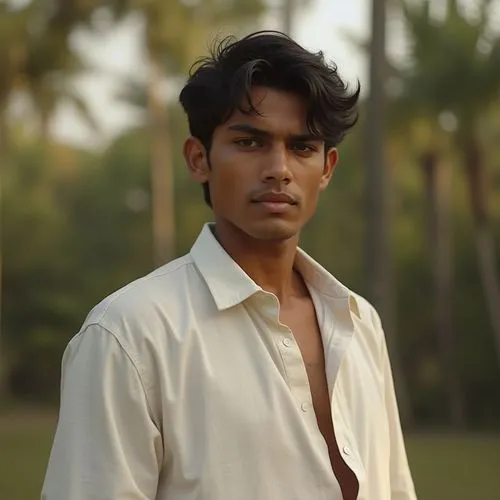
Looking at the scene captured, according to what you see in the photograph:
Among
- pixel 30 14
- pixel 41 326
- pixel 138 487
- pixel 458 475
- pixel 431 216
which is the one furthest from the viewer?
pixel 41 326

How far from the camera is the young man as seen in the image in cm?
235

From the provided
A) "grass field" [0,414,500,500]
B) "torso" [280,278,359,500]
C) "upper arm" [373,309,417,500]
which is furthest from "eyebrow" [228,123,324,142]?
"grass field" [0,414,500,500]

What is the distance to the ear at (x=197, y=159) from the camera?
8.94 ft

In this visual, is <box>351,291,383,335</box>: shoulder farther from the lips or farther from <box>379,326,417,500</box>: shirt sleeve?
the lips

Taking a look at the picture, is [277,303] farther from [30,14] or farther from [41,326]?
[41,326]

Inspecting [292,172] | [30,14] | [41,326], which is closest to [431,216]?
[30,14]

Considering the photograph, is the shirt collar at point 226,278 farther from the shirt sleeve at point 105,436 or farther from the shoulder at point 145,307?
the shirt sleeve at point 105,436

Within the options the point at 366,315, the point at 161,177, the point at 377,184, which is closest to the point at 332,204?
the point at 161,177

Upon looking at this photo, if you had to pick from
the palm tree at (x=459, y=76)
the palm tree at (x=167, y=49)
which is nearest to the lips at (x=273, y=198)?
the palm tree at (x=459, y=76)

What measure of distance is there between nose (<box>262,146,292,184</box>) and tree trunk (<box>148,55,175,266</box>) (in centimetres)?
3168

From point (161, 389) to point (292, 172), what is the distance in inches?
20.0

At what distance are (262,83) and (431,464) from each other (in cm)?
1424

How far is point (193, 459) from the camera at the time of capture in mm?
2363

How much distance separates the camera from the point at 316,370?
266 cm
